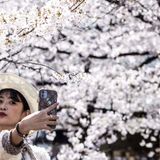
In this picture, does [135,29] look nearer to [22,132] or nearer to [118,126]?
[118,126]

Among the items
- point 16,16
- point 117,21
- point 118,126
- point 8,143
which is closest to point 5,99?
point 8,143

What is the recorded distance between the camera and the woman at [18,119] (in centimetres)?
239

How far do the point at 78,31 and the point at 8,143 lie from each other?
8.82 meters

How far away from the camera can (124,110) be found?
11.6 m

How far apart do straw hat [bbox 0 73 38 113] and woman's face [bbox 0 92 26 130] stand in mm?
52

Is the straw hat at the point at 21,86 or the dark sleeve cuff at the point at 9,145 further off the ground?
the straw hat at the point at 21,86

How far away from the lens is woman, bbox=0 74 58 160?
239cm

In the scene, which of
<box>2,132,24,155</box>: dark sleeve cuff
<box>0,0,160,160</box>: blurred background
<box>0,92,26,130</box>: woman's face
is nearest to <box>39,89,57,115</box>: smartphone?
<box>2,132,24,155</box>: dark sleeve cuff

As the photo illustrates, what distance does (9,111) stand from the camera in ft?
9.70

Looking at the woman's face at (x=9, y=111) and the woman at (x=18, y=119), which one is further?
the woman's face at (x=9, y=111)

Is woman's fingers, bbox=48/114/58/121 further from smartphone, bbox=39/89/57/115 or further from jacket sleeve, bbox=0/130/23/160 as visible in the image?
jacket sleeve, bbox=0/130/23/160

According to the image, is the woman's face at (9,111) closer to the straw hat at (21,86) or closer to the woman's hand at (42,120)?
the straw hat at (21,86)

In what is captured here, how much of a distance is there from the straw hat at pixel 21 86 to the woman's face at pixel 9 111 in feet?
0.17

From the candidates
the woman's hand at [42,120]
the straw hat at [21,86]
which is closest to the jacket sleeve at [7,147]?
the woman's hand at [42,120]
